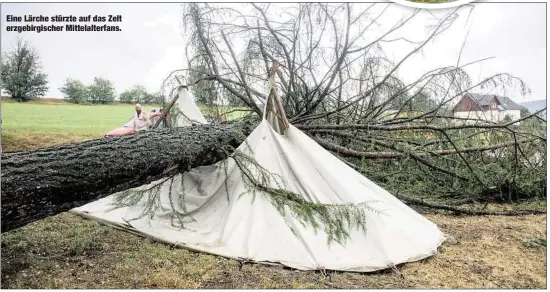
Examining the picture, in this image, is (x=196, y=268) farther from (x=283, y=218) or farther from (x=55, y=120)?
(x=55, y=120)

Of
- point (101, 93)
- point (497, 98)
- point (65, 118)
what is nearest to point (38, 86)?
point (101, 93)

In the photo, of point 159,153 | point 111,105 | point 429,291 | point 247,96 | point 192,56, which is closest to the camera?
point 429,291

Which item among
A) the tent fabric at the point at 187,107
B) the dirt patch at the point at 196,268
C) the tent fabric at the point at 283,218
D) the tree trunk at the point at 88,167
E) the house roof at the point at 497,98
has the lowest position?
the dirt patch at the point at 196,268

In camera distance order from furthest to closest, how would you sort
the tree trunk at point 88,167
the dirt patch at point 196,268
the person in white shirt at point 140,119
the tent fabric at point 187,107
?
the person in white shirt at point 140,119
the tent fabric at point 187,107
the dirt patch at point 196,268
the tree trunk at point 88,167

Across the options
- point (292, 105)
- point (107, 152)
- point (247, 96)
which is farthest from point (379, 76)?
point (107, 152)

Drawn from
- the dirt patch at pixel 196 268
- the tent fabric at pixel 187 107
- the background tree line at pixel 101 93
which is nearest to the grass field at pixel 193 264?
the dirt patch at pixel 196 268

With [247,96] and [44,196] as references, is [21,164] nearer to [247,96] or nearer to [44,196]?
[44,196]

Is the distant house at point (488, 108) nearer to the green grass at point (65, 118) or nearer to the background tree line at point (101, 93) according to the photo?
the background tree line at point (101, 93)
